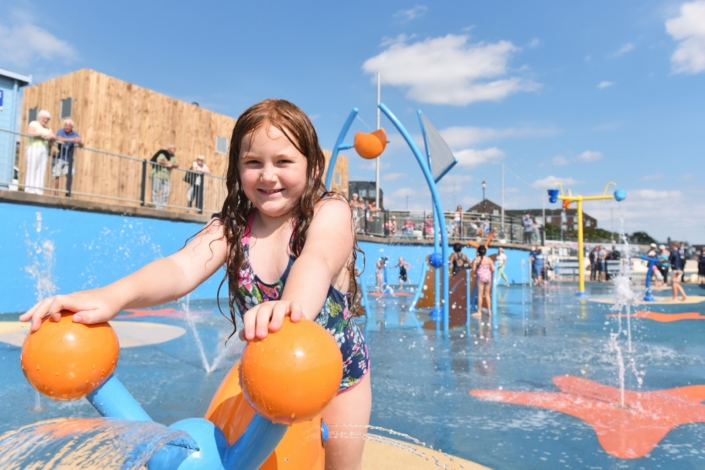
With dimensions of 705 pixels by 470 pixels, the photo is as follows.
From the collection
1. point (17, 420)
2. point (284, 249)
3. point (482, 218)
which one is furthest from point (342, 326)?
point (482, 218)

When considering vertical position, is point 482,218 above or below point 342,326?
above

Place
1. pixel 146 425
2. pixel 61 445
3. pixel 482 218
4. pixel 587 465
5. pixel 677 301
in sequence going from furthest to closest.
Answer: pixel 482 218, pixel 677 301, pixel 587 465, pixel 146 425, pixel 61 445

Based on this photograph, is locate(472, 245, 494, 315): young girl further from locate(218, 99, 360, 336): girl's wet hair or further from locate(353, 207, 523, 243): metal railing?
locate(218, 99, 360, 336): girl's wet hair

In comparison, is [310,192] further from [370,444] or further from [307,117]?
[370,444]

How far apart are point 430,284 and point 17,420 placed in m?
8.49

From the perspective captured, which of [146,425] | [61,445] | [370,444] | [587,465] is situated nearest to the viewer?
[61,445]


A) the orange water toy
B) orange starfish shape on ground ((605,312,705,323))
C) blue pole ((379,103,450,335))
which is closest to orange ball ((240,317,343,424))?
A: the orange water toy

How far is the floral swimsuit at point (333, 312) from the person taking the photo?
152 centimetres

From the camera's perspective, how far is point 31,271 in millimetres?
8953

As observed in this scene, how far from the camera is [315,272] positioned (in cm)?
120

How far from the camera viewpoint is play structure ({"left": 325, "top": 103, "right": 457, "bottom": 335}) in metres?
7.08

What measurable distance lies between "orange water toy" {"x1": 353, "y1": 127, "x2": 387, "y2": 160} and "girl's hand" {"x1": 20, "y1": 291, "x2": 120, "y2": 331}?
6084 millimetres

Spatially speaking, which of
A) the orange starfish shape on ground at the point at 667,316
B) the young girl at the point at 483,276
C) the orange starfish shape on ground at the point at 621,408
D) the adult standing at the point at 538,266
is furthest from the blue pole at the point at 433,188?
the adult standing at the point at 538,266

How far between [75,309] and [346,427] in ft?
2.85
